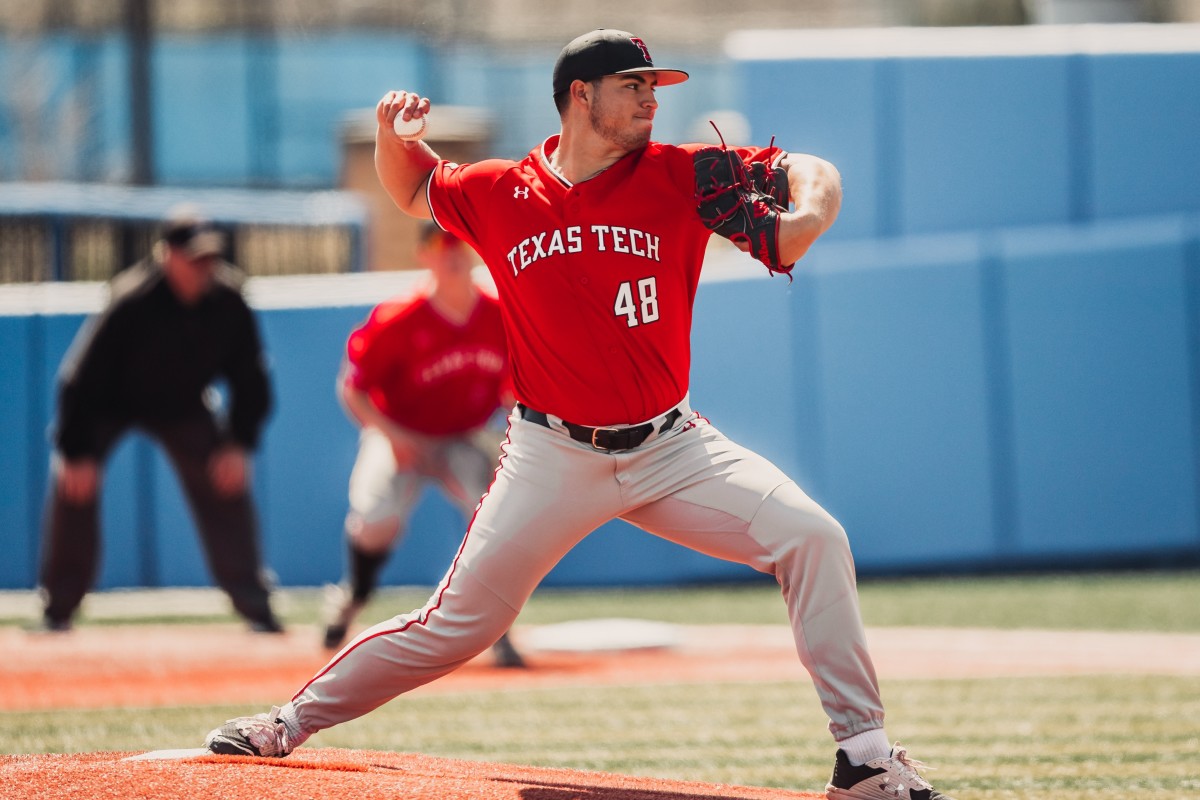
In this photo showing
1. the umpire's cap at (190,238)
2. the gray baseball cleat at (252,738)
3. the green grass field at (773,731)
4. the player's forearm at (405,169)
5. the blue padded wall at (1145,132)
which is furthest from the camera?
the blue padded wall at (1145,132)

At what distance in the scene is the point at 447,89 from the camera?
28406mm

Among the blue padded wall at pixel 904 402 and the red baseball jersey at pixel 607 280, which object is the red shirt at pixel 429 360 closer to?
the red baseball jersey at pixel 607 280

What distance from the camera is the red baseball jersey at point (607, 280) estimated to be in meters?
3.86

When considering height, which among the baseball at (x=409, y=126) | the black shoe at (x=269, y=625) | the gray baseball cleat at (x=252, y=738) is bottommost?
the black shoe at (x=269, y=625)

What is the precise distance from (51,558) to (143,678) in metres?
1.80

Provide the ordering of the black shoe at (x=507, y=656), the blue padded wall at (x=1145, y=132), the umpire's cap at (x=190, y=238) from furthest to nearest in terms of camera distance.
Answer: the blue padded wall at (x=1145, y=132)
the umpire's cap at (x=190, y=238)
the black shoe at (x=507, y=656)

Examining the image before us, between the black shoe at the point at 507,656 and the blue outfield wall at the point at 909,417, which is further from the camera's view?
the blue outfield wall at the point at 909,417

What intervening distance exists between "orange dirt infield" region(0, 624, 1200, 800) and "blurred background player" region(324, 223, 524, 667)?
0.55 meters

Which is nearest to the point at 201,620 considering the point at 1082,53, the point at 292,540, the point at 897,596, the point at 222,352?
the point at 292,540

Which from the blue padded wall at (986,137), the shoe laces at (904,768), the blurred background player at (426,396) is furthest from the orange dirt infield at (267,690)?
the blue padded wall at (986,137)

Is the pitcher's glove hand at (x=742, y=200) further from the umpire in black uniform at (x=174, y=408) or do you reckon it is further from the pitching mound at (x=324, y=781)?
the umpire in black uniform at (x=174, y=408)

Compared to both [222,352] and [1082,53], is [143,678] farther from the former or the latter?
[1082,53]

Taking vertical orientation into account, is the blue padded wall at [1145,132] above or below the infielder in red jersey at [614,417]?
above

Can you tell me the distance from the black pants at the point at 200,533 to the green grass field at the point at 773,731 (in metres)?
2.43
